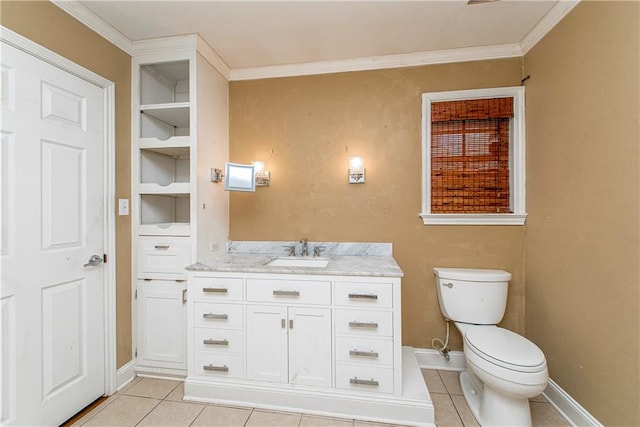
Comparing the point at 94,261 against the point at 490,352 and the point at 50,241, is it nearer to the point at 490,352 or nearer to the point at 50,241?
the point at 50,241

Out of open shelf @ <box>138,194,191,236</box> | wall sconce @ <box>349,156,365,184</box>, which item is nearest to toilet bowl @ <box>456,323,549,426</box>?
wall sconce @ <box>349,156,365,184</box>

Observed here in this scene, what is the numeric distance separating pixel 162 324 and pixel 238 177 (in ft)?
4.02

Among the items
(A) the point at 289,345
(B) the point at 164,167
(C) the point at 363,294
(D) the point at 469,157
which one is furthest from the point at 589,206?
(B) the point at 164,167

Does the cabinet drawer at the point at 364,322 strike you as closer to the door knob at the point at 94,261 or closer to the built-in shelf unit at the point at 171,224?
the built-in shelf unit at the point at 171,224

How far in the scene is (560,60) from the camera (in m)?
1.68

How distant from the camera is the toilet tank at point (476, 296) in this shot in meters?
1.88

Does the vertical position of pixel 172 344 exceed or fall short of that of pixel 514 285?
it falls short

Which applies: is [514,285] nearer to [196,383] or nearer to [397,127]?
[397,127]

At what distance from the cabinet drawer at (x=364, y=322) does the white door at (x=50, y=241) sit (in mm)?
1595

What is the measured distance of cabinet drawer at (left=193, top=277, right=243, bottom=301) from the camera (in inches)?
68.2

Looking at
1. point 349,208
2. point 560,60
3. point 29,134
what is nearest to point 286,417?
point 349,208

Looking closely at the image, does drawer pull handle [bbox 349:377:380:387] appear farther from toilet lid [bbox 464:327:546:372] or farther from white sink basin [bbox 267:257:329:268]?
white sink basin [bbox 267:257:329:268]

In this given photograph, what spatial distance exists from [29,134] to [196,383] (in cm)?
172

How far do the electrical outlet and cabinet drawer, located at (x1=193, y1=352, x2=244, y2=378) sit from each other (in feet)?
3.67
